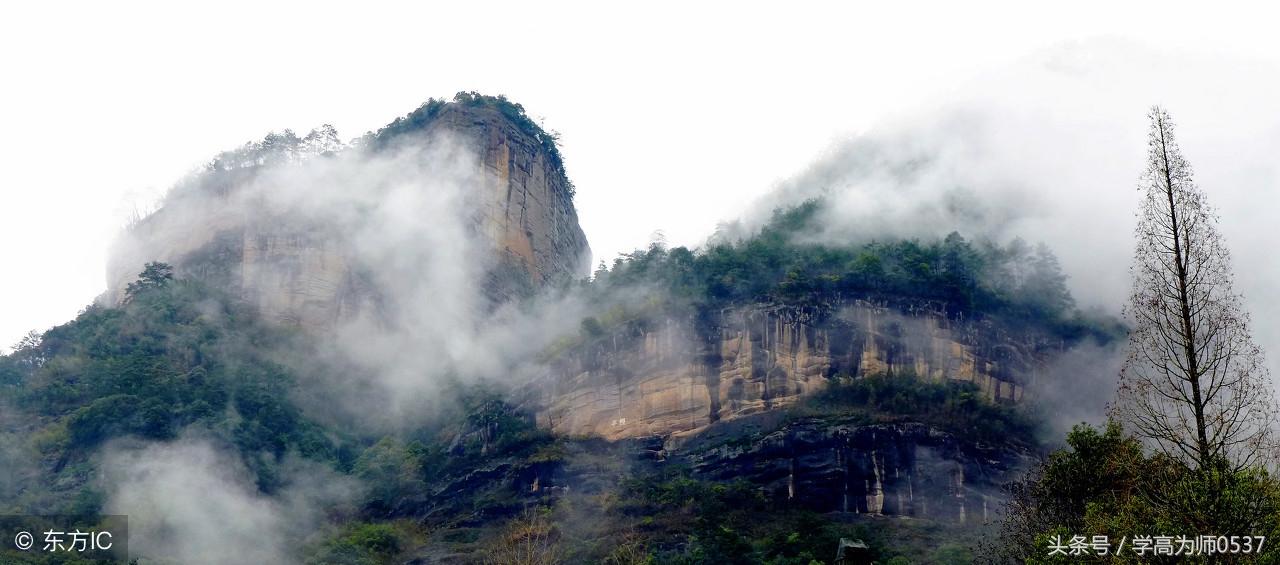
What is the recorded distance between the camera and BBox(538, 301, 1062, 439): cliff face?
235 ft

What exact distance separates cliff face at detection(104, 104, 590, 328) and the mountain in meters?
0.33

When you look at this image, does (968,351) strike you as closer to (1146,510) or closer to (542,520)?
(542,520)

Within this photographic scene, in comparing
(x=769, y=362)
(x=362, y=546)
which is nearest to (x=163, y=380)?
(x=362, y=546)

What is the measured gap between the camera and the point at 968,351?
2840 inches

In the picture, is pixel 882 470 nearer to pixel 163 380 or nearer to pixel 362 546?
pixel 362 546

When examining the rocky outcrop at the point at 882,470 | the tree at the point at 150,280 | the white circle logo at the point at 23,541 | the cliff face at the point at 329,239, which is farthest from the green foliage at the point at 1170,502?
the tree at the point at 150,280

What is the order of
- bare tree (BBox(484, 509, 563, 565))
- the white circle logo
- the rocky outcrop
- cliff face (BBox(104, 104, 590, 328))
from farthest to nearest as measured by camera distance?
cliff face (BBox(104, 104, 590, 328)) < the rocky outcrop < the white circle logo < bare tree (BBox(484, 509, 563, 565))

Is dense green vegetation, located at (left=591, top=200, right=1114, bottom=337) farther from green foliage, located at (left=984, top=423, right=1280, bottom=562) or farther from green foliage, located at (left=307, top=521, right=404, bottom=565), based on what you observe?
green foliage, located at (left=984, top=423, right=1280, bottom=562)

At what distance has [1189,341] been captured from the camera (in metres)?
22.0

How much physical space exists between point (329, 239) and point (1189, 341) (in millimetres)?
86550

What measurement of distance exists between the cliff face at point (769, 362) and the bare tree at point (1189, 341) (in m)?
48.3

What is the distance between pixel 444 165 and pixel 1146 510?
289ft

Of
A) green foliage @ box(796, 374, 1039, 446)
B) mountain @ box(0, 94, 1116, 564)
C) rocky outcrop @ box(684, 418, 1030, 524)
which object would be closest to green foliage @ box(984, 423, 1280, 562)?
mountain @ box(0, 94, 1116, 564)

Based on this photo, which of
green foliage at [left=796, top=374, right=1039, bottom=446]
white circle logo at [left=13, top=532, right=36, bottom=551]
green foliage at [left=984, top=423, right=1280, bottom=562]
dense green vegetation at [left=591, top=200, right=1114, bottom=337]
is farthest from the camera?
dense green vegetation at [left=591, top=200, right=1114, bottom=337]
